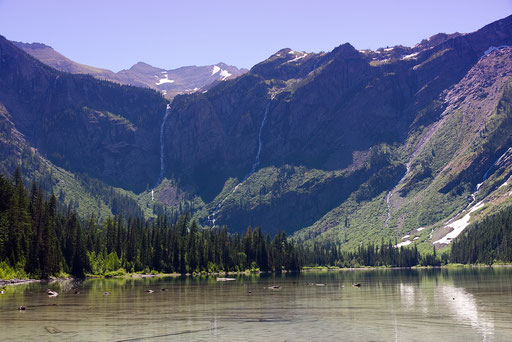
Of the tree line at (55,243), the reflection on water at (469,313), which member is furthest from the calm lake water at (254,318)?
the tree line at (55,243)

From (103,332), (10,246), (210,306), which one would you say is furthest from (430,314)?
(10,246)

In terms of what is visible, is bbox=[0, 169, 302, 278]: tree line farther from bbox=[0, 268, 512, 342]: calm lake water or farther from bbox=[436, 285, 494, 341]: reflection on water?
bbox=[436, 285, 494, 341]: reflection on water

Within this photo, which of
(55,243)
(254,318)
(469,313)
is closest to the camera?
(254,318)

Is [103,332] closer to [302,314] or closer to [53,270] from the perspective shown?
[302,314]

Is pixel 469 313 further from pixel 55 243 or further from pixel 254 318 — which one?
pixel 55 243

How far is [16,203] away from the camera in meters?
133

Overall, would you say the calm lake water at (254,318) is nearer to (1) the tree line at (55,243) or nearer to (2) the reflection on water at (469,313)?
(2) the reflection on water at (469,313)

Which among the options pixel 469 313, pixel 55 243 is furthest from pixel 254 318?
pixel 55 243

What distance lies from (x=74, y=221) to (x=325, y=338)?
133 m

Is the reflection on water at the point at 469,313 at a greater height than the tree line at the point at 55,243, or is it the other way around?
the tree line at the point at 55,243

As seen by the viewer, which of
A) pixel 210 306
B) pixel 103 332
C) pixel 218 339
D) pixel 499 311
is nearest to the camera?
pixel 218 339

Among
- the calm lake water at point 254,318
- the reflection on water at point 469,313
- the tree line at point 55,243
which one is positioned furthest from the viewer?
the tree line at point 55,243

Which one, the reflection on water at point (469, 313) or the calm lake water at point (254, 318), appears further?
the reflection on water at point (469, 313)

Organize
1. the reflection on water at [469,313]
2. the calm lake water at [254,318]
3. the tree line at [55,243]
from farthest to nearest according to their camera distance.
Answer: the tree line at [55,243]
the reflection on water at [469,313]
the calm lake water at [254,318]
